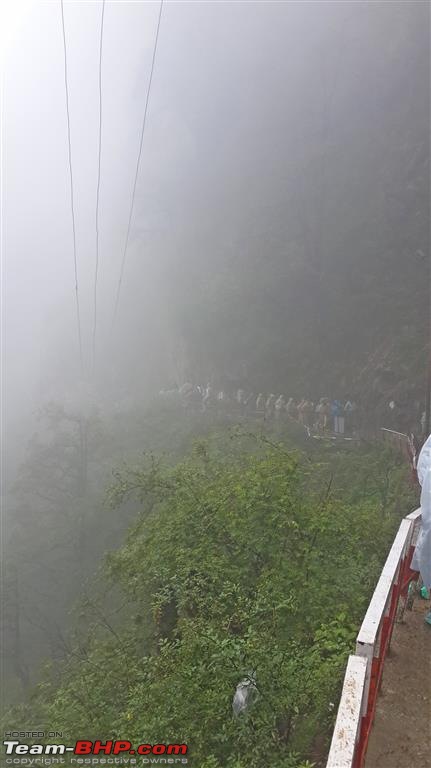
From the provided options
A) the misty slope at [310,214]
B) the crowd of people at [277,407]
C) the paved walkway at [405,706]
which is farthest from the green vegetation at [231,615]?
the misty slope at [310,214]

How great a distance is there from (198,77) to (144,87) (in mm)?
7830

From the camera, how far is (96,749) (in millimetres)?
5242

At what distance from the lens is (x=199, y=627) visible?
214 inches

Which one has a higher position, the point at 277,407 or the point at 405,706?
the point at 277,407

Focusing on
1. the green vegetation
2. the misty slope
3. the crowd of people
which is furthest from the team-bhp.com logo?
the misty slope

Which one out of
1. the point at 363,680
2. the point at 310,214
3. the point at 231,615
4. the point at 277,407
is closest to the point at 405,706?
the point at 363,680

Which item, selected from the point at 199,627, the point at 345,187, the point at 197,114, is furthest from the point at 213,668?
the point at 197,114

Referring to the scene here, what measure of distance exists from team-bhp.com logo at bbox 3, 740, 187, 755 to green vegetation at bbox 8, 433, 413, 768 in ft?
0.28

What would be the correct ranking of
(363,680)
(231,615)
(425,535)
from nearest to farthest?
(363,680), (425,535), (231,615)

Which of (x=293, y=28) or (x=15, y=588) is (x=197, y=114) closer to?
(x=293, y=28)

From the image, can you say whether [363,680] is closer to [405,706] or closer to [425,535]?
[405,706]

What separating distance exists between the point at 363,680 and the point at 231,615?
3282 mm

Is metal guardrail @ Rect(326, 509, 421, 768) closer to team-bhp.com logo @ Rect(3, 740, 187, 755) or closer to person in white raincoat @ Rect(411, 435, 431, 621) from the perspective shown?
person in white raincoat @ Rect(411, 435, 431, 621)

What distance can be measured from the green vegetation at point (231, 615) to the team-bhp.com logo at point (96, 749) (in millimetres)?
86
